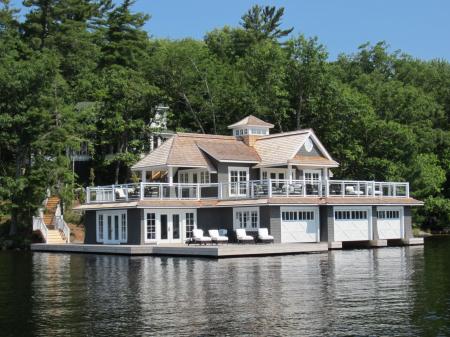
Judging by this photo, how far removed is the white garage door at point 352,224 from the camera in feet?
139

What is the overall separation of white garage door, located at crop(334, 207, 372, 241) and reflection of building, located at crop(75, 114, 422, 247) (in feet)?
0.19

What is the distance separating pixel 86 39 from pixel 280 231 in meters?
40.6

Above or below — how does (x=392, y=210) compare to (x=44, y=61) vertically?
below

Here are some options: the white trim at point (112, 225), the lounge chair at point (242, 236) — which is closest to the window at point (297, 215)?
the lounge chair at point (242, 236)

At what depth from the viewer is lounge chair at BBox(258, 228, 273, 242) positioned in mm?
38875

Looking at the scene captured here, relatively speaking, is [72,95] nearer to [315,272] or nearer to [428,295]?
[315,272]

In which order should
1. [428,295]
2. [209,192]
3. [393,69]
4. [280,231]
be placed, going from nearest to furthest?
1. [428,295]
2. [280,231]
3. [209,192]
4. [393,69]

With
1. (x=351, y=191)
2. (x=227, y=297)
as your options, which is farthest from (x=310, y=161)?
(x=227, y=297)

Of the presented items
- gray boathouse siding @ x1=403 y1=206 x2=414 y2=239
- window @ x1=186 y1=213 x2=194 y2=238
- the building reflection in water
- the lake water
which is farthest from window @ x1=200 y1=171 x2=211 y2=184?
gray boathouse siding @ x1=403 y1=206 x2=414 y2=239

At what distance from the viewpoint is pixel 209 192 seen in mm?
44438

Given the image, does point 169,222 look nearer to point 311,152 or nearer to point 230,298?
point 311,152

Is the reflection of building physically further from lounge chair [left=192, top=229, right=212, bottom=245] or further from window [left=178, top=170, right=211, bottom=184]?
lounge chair [left=192, top=229, right=212, bottom=245]

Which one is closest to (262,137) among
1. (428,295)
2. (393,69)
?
(428,295)

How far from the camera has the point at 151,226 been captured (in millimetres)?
41750
